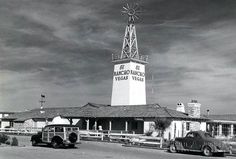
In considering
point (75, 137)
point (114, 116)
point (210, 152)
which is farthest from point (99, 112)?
point (210, 152)

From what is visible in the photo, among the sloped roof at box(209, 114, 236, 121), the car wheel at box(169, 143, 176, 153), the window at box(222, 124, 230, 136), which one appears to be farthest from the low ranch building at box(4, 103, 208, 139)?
the car wheel at box(169, 143, 176, 153)

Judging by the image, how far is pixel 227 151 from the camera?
79.7 ft

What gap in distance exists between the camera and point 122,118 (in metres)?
48.2

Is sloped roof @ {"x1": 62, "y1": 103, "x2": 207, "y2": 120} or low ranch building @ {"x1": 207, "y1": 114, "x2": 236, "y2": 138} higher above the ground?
sloped roof @ {"x1": 62, "y1": 103, "x2": 207, "y2": 120}

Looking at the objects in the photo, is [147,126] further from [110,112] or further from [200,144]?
[200,144]

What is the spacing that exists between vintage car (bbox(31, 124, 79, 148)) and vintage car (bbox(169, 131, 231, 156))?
6.21 m

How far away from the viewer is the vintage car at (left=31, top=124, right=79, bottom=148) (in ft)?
86.2

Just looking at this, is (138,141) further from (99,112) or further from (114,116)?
(99,112)

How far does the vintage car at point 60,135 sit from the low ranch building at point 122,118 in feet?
56.0

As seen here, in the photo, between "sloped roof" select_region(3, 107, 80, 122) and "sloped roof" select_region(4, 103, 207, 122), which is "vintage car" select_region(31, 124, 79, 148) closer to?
"sloped roof" select_region(4, 103, 207, 122)

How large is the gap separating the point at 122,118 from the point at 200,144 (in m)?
23.7

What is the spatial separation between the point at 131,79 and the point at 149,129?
17557mm

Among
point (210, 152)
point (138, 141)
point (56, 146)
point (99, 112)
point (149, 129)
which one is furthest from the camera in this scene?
point (99, 112)

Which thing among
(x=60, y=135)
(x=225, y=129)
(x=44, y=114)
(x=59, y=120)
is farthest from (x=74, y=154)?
(x=225, y=129)
